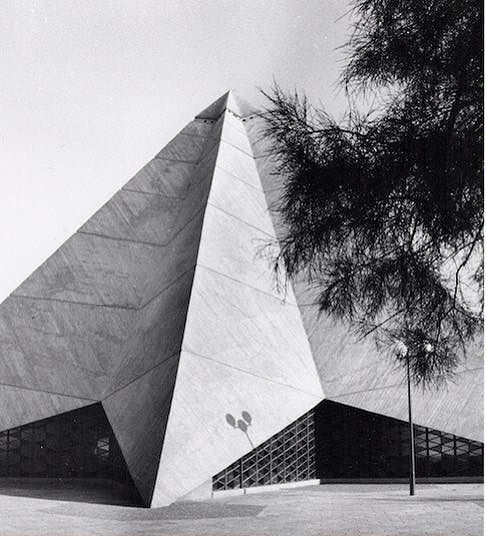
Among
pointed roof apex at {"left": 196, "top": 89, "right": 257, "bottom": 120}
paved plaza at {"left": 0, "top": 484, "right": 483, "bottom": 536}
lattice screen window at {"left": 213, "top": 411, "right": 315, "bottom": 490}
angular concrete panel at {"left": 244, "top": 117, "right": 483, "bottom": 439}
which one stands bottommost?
paved plaza at {"left": 0, "top": 484, "right": 483, "bottom": 536}

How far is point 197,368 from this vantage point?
16.0 meters

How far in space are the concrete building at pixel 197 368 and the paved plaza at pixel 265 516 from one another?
1.60 metres

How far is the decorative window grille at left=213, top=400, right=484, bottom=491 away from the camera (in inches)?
732

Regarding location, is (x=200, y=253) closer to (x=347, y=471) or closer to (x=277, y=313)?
Result: (x=277, y=313)

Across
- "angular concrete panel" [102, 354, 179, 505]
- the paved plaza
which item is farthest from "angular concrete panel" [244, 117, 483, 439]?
"angular concrete panel" [102, 354, 179, 505]

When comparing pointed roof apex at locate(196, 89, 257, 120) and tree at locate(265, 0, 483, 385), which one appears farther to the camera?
pointed roof apex at locate(196, 89, 257, 120)

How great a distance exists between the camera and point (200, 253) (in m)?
19.1

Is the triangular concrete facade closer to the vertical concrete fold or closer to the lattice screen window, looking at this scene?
the vertical concrete fold

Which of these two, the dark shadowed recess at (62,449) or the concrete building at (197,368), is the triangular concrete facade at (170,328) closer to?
the concrete building at (197,368)

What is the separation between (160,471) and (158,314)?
20.2 ft

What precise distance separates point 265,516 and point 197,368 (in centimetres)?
479

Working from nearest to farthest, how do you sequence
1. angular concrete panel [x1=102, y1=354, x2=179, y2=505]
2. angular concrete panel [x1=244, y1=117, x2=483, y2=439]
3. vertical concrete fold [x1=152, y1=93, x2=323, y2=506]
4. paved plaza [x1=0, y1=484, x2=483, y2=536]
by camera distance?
paved plaza [x1=0, y1=484, x2=483, y2=536]
angular concrete panel [x1=102, y1=354, x2=179, y2=505]
vertical concrete fold [x1=152, y1=93, x2=323, y2=506]
angular concrete panel [x1=244, y1=117, x2=483, y2=439]

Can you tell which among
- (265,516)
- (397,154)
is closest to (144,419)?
(265,516)

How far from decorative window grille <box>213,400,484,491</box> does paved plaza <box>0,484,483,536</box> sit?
9.05 feet
